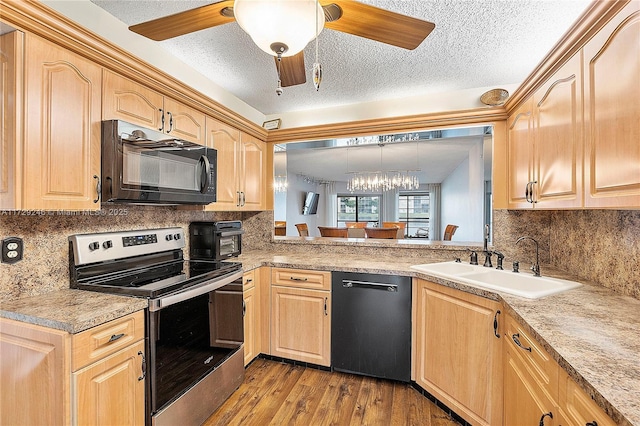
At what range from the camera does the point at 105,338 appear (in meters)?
1.22

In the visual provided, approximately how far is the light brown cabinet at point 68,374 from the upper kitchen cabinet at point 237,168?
119 centimetres

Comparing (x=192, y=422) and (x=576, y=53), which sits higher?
(x=576, y=53)

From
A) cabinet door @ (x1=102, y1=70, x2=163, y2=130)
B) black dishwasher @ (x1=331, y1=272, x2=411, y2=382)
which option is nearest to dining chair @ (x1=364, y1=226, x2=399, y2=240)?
black dishwasher @ (x1=331, y1=272, x2=411, y2=382)

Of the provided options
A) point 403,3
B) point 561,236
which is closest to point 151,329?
point 403,3

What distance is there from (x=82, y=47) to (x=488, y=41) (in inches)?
93.0

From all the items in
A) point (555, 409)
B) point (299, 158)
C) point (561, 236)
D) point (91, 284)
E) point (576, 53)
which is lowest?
point (555, 409)

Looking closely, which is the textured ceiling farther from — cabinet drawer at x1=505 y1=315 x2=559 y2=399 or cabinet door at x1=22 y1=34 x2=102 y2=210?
cabinet drawer at x1=505 y1=315 x2=559 y2=399

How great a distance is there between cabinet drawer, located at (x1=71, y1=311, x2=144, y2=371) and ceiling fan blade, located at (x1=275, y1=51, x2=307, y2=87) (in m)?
1.38

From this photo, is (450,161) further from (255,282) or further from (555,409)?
(555,409)

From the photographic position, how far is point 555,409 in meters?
0.95

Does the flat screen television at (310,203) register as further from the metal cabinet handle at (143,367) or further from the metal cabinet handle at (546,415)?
the metal cabinet handle at (546,415)

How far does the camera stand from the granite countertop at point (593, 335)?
707 mm

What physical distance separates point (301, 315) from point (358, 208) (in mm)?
7720

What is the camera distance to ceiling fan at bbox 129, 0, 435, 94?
1.00 metres
